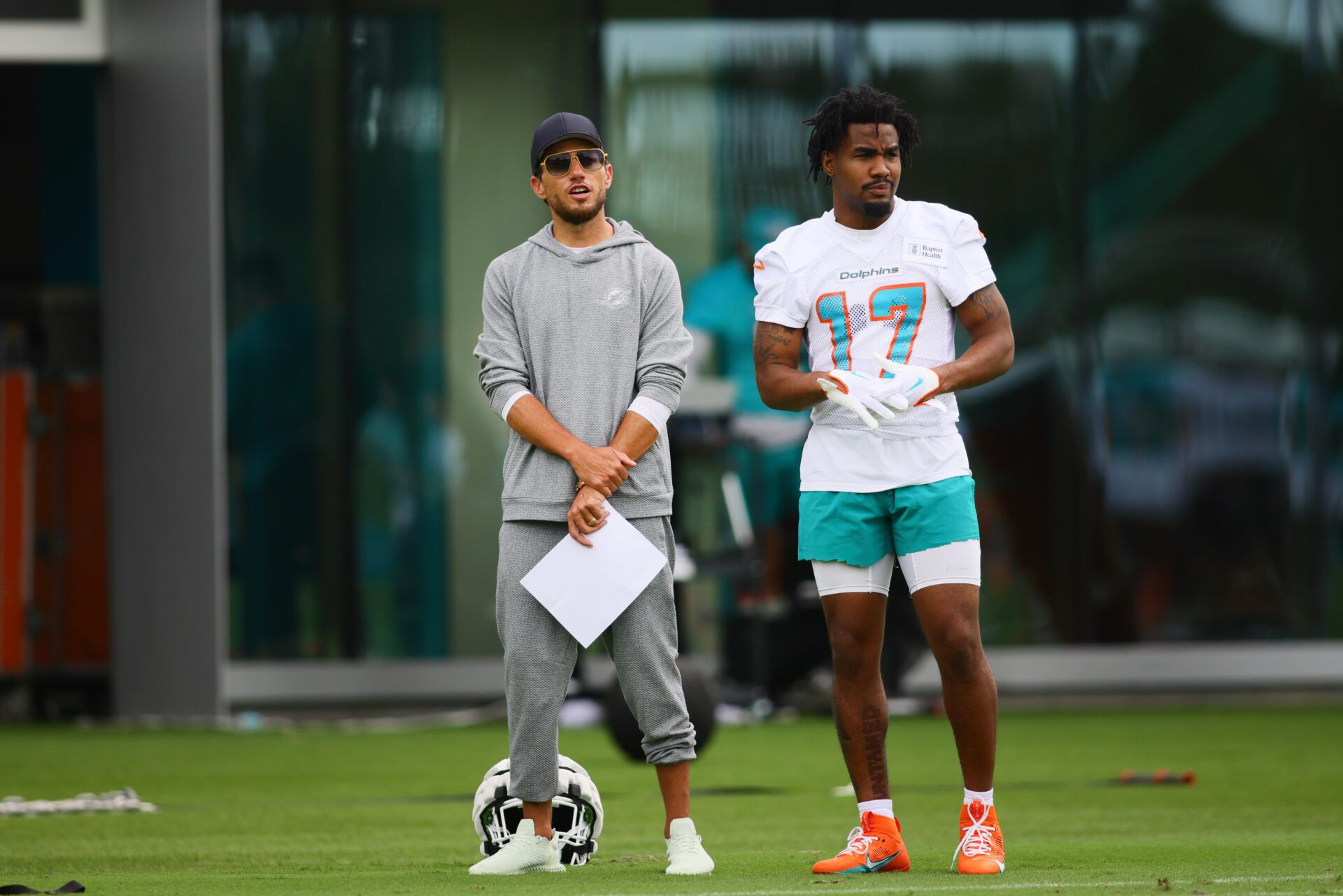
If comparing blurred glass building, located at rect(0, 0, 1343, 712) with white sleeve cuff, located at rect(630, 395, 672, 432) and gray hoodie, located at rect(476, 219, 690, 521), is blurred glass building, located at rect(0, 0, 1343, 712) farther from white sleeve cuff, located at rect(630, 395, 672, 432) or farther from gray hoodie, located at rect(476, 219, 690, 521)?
white sleeve cuff, located at rect(630, 395, 672, 432)

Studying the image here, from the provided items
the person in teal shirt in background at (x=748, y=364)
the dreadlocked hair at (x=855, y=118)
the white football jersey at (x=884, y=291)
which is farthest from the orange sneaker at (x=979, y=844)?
the person in teal shirt in background at (x=748, y=364)

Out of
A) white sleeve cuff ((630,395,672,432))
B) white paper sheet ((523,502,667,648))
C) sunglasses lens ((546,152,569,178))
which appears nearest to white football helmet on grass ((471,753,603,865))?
white paper sheet ((523,502,667,648))

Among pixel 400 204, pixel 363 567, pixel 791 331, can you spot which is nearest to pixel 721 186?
pixel 400 204

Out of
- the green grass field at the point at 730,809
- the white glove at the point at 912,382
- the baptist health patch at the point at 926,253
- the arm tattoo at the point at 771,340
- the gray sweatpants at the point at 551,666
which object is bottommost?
the green grass field at the point at 730,809

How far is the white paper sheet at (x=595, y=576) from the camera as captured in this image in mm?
4508

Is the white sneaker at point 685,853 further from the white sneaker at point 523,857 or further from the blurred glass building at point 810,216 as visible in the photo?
the blurred glass building at point 810,216

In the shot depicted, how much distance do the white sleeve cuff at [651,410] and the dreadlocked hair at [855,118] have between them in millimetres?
687

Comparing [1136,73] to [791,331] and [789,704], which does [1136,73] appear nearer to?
[789,704]

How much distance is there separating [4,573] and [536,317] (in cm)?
881

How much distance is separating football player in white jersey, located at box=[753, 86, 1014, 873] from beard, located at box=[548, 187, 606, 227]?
460mm

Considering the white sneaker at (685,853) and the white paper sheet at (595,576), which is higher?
the white paper sheet at (595,576)

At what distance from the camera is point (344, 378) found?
39.4ft

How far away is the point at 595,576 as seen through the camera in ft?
14.8

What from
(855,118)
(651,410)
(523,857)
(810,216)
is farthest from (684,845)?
(810,216)
